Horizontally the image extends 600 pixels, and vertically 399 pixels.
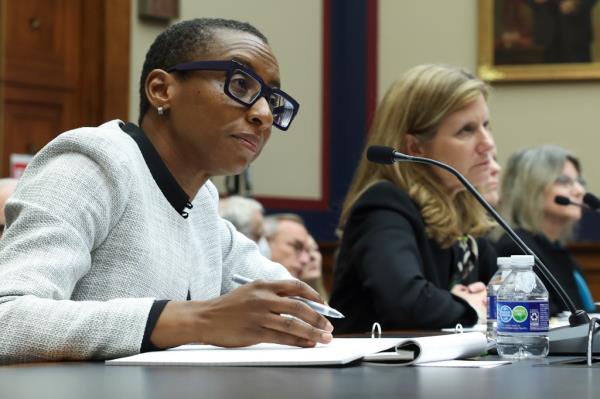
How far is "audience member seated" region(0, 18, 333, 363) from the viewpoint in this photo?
6.15 ft

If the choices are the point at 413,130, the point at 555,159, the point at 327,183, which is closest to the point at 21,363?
the point at 413,130

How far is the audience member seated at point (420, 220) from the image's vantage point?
3172 millimetres

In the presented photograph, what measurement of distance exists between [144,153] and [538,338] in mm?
829

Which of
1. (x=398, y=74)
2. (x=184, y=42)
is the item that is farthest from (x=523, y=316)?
(x=398, y=74)

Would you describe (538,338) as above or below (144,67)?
below

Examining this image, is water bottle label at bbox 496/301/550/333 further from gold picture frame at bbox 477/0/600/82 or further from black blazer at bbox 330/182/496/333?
gold picture frame at bbox 477/0/600/82

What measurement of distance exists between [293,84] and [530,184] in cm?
246

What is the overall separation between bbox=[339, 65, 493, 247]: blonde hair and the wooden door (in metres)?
2.99

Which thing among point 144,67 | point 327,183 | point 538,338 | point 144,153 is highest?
point 144,67

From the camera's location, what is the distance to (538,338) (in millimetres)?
2090

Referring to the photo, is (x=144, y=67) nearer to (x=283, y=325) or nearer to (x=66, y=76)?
(x=283, y=325)

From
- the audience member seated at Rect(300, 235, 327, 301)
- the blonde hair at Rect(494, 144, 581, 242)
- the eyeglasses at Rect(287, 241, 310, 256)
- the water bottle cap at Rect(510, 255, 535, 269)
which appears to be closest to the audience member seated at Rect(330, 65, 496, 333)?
the water bottle cap at Rect(510, 255, 535, 269)

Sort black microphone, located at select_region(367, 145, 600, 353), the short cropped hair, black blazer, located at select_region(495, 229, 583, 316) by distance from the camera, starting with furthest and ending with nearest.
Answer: black blazer, located at select_region(495, 229, 583, 316), the short cropped hair, black microphone, located at select_region(367, 145, 600, 353)

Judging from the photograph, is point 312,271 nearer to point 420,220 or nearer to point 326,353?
point 420,220
